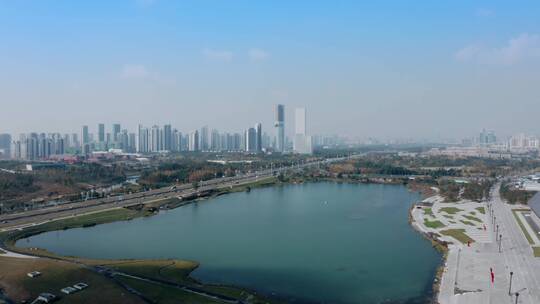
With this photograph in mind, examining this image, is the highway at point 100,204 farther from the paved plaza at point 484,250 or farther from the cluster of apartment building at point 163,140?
the cluster of apartment building at point 163,140

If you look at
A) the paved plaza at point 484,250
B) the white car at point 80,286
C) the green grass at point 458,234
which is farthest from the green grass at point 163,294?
the green grass at point 458,234

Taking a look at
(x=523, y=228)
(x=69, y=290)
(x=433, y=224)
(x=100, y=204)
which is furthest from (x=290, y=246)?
(x=100, y=204)

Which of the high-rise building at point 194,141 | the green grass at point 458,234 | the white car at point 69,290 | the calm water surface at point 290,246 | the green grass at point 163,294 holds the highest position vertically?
the high-rise building at point 194,141

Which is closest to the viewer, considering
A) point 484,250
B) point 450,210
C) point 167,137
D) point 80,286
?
point 80,286

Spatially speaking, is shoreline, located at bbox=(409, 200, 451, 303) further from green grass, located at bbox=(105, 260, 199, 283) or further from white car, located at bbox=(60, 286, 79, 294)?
white car, located at bbox=(60, 286, 79, 294)

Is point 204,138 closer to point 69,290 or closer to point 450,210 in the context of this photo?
point 450,210

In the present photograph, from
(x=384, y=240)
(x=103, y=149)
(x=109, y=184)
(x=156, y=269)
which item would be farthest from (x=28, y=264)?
(x=103, y=149)
